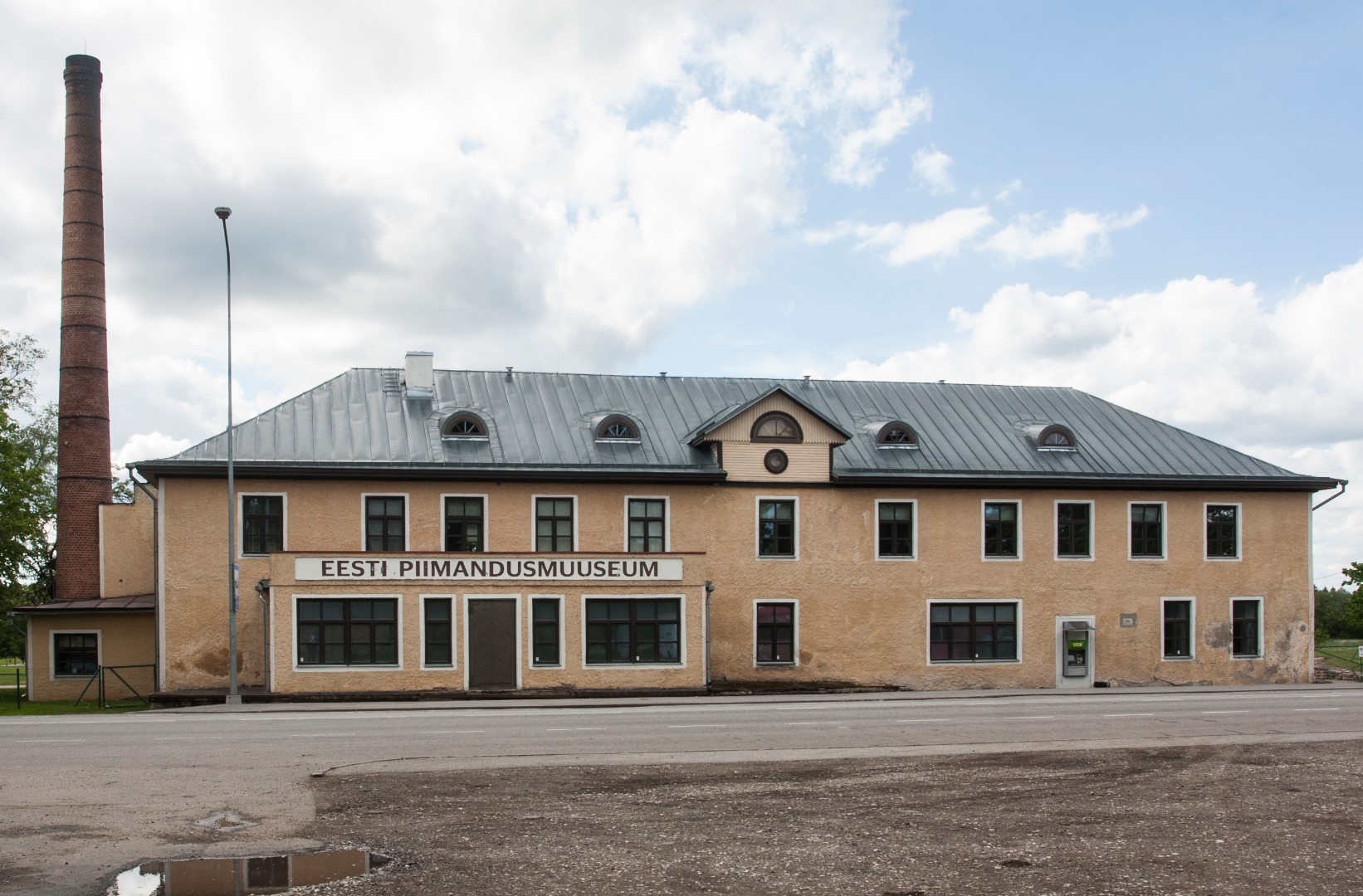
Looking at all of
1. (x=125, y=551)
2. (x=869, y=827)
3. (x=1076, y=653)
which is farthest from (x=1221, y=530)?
(x=125, y=551)

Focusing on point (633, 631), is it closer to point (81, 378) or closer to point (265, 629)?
point (265, 629)

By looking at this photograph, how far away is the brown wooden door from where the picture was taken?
2684 cm

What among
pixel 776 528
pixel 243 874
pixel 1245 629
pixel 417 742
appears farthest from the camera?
pixel 1245 629

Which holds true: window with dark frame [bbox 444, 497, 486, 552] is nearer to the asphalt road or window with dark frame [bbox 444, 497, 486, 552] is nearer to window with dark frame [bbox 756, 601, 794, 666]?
the asphalt road

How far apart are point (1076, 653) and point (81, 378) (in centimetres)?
2983

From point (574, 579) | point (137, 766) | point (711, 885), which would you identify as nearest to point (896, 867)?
point (711, 885)

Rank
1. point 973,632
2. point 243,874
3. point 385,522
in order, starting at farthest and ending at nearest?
point 973,632
point 385,522
point 243,874

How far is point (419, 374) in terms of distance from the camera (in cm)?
3206

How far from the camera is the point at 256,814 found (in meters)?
11.6

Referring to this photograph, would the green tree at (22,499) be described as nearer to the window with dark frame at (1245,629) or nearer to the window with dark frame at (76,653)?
the window with dark frame at (76,653)

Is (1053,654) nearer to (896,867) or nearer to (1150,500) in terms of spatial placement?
(1150,500)

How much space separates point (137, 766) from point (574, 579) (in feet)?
44.6

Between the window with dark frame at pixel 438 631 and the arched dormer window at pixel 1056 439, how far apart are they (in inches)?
677

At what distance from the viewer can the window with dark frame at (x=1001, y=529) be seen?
3130 cm
